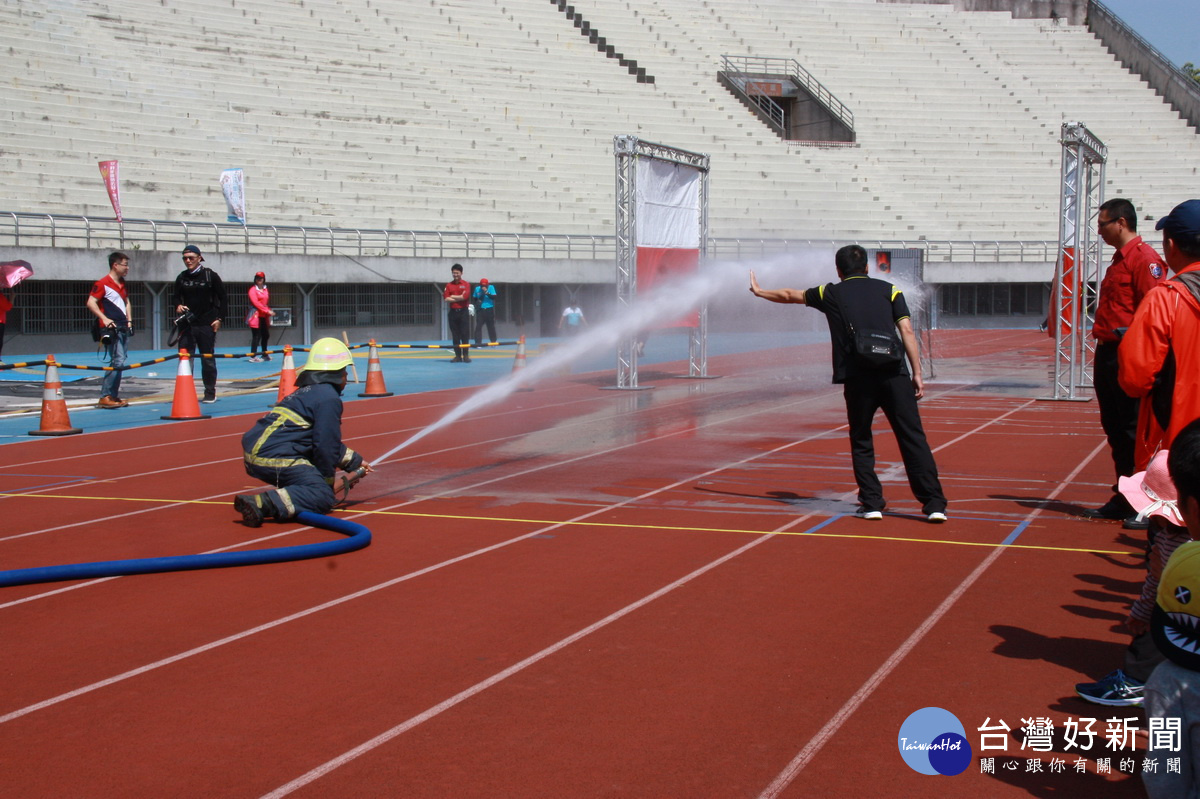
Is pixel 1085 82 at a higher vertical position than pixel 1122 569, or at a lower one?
higher

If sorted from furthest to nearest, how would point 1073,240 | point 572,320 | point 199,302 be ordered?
point 572,320 < point 1073,240 < point 199,302

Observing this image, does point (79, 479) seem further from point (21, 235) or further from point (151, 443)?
point (21, 235)

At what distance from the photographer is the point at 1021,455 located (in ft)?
37.2

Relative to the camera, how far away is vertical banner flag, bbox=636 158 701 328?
1853 cm

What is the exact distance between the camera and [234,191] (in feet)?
93.1

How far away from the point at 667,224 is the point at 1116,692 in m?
15.4

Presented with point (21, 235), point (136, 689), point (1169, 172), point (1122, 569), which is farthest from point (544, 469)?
point (1169, 172)

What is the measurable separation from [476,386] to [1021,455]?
10389 mm

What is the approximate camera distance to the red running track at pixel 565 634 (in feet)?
13.3

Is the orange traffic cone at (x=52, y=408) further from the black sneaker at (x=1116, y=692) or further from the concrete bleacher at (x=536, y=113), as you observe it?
the concrete bleacher at (x=536, y=113)

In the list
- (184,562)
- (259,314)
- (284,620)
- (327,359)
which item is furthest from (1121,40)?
(284,620)

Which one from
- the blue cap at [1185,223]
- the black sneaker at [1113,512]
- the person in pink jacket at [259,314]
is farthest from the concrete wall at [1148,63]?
the blue cap at [1185,223]

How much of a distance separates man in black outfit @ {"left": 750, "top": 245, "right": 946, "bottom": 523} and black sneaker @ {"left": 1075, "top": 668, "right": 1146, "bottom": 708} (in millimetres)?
3363

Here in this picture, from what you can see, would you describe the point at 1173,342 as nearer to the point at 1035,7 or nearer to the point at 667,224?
the point at 667,224
